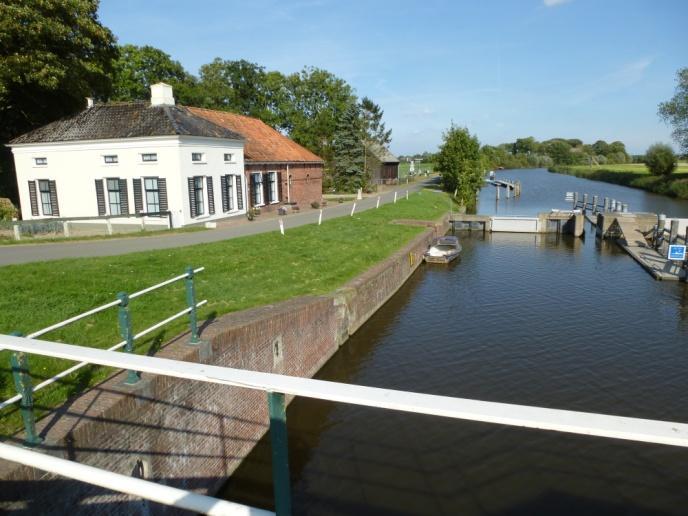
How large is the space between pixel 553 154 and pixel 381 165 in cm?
12353

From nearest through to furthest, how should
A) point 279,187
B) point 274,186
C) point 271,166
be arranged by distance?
point 271,166, point 274,186, point 279,187

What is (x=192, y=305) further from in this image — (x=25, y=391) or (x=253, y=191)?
(x=253, y=191)

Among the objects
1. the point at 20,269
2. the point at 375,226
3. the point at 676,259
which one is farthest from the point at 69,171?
the point at 676,259

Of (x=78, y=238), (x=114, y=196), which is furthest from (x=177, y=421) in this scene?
(x=114, y=196)

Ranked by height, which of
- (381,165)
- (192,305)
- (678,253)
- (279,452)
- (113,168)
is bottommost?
(678,253)

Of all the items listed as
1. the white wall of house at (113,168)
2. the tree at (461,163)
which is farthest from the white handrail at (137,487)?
the tree at (461,163)

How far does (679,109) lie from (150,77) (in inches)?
2391

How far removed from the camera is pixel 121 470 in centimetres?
579

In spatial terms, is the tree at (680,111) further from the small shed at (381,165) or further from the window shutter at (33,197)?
the window shutter at (33,197)

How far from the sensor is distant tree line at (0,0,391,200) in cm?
2372

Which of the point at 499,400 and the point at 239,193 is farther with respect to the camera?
the point at 239,193

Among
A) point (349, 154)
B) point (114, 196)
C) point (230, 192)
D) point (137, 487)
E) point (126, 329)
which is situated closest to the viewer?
point (137, 487)

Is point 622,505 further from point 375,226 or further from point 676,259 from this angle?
point 375,226

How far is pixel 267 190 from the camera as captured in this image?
31266 millimetres
